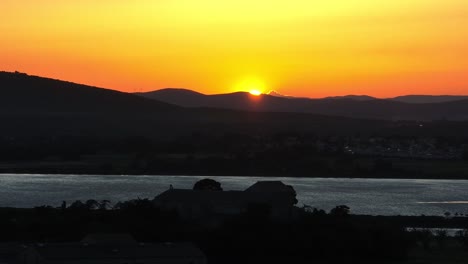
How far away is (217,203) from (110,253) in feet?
35.3

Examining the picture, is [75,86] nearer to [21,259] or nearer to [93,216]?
[93,216]

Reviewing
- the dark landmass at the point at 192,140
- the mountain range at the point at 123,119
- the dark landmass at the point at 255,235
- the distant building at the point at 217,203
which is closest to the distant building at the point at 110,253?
the dark landmass at the point at 255,235

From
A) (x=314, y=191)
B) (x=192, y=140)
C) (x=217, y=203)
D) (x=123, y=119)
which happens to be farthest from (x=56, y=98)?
(x=217, y=203)

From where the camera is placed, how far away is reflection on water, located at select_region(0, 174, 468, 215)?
4822 centimetres

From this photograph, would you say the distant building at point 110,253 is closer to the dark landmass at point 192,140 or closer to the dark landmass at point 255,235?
the dark landmass at point 255,235

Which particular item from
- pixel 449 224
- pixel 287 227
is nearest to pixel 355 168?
pixel 449 224

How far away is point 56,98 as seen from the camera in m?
123

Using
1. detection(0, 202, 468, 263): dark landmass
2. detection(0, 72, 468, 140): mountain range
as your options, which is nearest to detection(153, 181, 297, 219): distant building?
detection(0, 202, 468, 263): dark landmass

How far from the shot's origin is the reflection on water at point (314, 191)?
158ft

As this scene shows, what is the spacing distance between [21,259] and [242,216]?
6827 mm

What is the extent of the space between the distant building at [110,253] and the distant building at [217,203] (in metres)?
7.95

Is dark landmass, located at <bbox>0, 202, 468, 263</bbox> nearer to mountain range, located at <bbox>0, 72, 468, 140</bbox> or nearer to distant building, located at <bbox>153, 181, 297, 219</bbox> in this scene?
distant building, located at <bbox>153, 181, 297, 219</bbox>

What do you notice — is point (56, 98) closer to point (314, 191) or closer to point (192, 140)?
point (192, 140)

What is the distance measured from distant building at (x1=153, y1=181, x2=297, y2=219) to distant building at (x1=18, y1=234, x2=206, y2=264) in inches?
313
